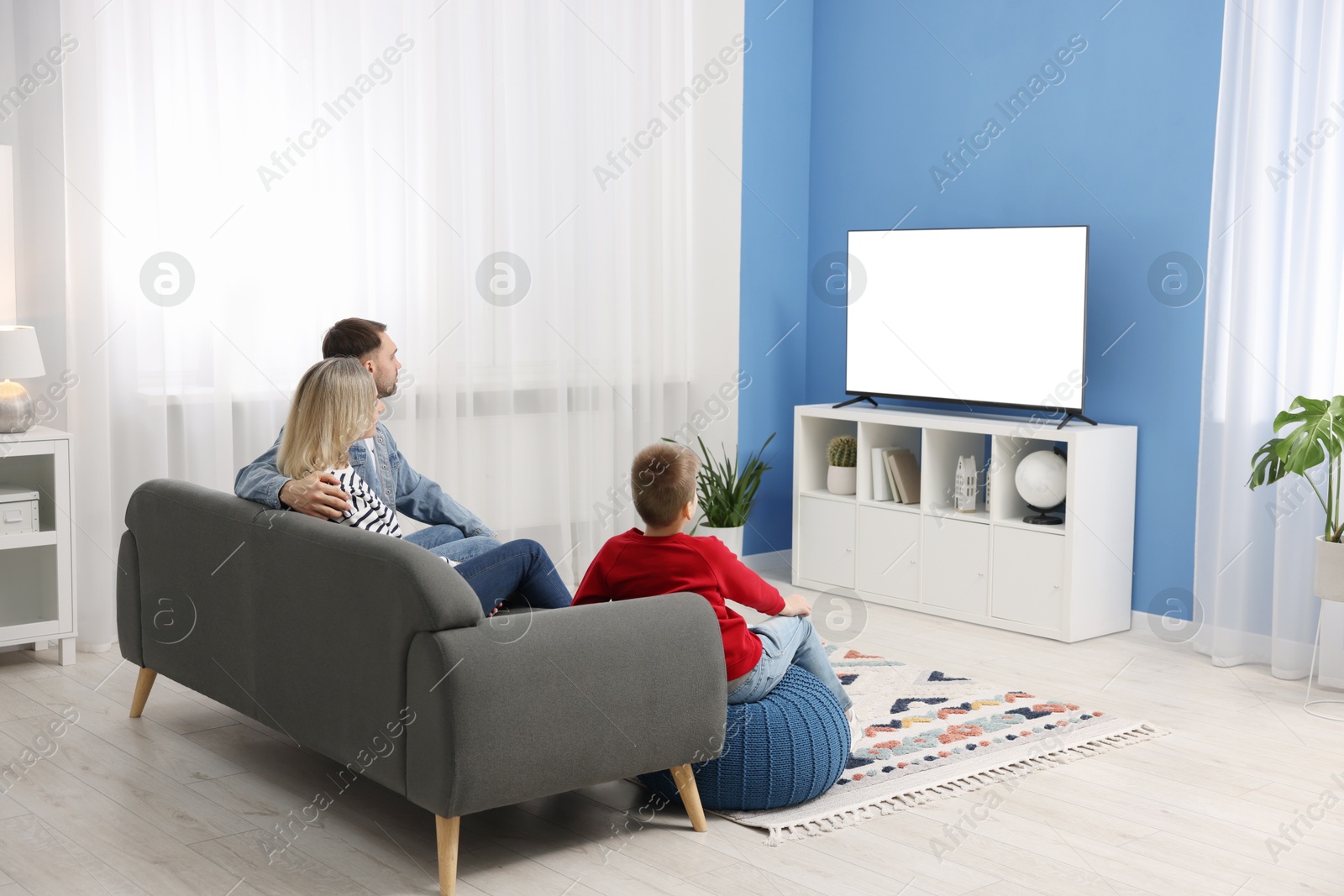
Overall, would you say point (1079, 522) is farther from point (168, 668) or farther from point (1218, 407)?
point (168, 668)

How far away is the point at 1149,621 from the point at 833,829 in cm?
227

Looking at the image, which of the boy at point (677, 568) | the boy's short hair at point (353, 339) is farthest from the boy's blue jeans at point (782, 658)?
the boy's short hair at point (353, 339)

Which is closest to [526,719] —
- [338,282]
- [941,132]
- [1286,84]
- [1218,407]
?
[338,282]

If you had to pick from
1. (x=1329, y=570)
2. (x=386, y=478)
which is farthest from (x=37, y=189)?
(x=1329, y=570)

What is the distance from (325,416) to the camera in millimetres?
2881

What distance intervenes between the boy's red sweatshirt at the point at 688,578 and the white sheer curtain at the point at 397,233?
2.03m

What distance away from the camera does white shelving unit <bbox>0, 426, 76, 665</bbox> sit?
12.7 ft

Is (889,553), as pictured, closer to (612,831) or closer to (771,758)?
(771,758)

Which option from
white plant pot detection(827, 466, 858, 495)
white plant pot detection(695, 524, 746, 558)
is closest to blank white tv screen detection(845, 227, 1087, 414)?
white plant pot detection(827, 466, 858, 495)

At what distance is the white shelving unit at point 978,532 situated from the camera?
14.6 ft

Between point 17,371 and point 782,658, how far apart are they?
235cm

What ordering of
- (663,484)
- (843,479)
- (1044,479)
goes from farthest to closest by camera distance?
(843,479), (1044,479), (663,484)

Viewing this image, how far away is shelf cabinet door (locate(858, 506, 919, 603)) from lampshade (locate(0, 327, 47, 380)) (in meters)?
2.93

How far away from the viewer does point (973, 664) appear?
4.16m
